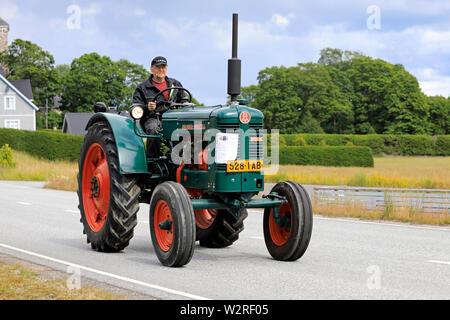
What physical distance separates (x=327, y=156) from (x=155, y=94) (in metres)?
43.7

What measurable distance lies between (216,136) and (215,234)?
2.07m

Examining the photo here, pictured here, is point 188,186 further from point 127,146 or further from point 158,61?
point 158,61

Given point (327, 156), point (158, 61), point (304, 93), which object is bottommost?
point (327, 156)

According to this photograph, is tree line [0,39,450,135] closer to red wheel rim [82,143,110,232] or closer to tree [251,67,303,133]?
tree [251,67,303,133]

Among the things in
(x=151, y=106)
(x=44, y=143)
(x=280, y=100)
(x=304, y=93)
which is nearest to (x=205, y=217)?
(x=151, y=106)

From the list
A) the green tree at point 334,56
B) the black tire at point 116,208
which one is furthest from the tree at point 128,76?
the black tire at point 116,208

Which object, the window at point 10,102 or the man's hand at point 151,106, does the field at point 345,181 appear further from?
the window at point 10,102

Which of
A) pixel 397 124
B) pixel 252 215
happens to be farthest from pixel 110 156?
pixel 397 124

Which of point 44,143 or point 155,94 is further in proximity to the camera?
point 44,143

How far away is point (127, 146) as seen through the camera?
8.92 m

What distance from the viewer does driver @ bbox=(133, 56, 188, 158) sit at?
30.6ft

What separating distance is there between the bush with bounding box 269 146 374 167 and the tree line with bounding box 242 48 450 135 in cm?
2555

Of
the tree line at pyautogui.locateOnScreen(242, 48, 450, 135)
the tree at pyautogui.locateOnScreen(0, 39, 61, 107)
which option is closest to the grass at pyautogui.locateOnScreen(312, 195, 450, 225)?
the tree line at pyautogui.locateOnScreen(242, 48, 450, 135)
